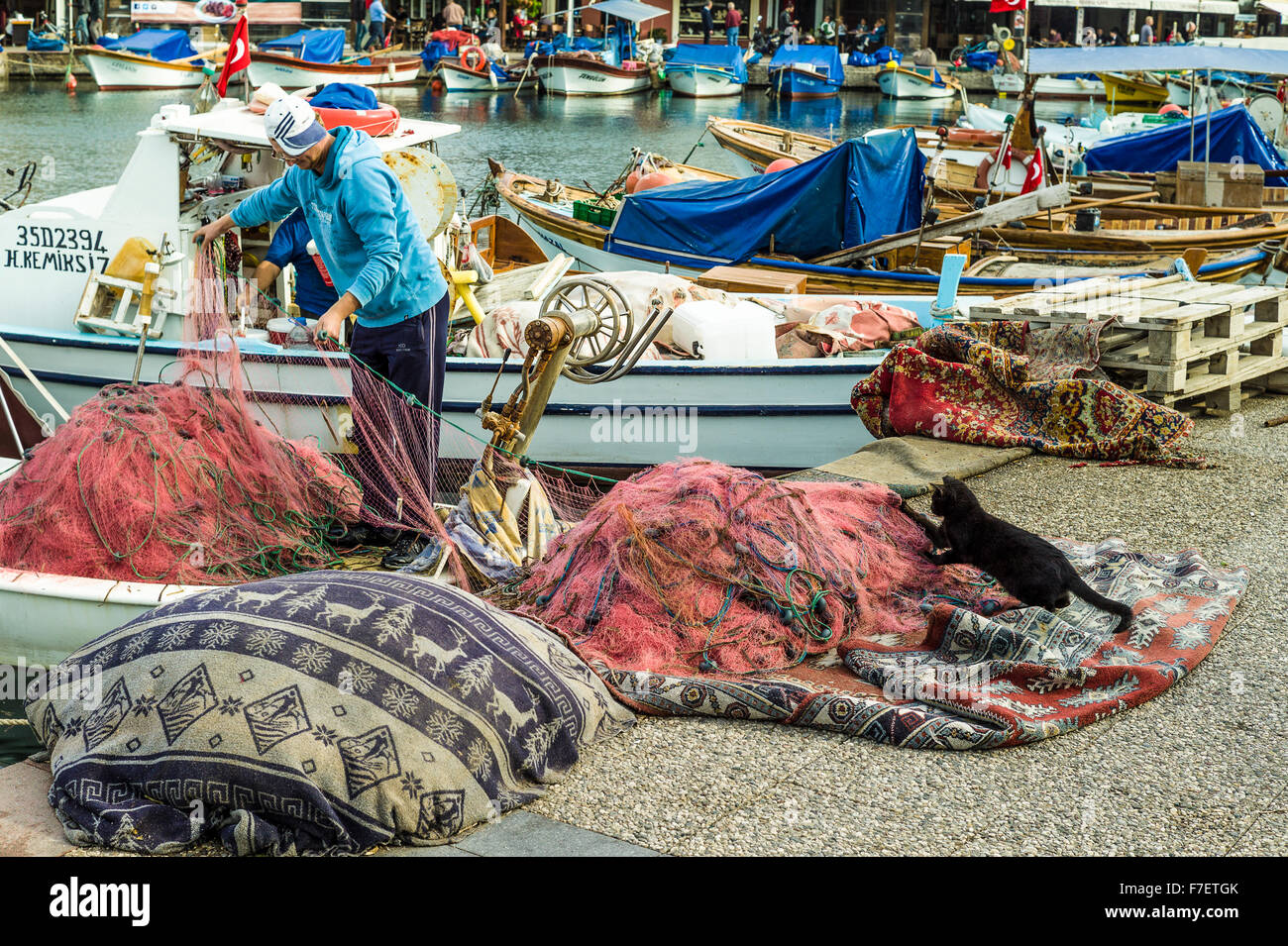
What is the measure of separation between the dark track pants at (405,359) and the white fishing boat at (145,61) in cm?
3767

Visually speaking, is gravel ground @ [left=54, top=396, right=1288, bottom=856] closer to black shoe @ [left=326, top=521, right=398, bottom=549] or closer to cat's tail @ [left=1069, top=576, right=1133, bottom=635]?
cat's tail @ [left=1069, top=576, right=1133, bottom=635]

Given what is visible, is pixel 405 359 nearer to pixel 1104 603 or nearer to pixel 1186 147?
pixel 1104 603

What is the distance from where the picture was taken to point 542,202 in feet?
47.6

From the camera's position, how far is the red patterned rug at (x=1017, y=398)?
640 cm

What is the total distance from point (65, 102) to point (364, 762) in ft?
123

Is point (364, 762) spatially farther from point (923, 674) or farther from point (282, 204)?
point (282, 204)

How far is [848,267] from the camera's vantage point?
11383mm

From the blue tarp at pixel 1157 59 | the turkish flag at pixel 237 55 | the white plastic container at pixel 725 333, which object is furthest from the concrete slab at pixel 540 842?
the blue tarp at pixel 1157 59

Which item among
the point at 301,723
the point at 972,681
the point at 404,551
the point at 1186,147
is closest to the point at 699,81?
the point at 1186,147

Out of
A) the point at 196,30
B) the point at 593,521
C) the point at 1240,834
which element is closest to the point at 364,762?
the point at 593,521

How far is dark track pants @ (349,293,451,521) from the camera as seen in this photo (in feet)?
17.6

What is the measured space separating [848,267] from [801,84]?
39.4 metres

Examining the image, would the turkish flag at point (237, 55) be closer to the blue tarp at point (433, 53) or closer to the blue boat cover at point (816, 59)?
the blue tarp at point (433, 53)

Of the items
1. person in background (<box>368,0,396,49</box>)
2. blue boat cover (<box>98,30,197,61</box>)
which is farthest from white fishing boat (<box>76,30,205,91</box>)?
person in background (<box>368,0,396,49</box>)
